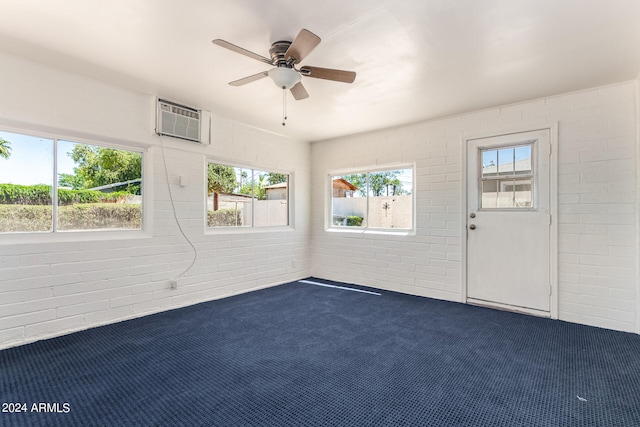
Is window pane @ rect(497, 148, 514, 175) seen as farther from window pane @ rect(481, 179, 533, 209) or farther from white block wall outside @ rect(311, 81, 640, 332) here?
white block wall outside @ rect(311, 81, 640, 332)

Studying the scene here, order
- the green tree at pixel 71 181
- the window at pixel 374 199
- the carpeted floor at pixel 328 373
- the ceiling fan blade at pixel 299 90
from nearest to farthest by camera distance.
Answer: the carpeted floor at pixel 328 373 < the ceiling fan blade at pixel 299 90 < the green tree at pixel 71 181 < the window at pixel 374 199

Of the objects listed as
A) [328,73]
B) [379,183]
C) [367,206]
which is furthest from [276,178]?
[328,73]

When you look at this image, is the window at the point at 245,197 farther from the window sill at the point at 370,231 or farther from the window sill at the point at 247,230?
the window sill at the point at 370,231

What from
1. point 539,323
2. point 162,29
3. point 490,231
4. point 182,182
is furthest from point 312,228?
point 162,29

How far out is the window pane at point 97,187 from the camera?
305cm

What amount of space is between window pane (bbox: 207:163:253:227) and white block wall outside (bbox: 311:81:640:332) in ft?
6.16

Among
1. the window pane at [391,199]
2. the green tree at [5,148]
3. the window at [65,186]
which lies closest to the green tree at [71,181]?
the window at [65,186]

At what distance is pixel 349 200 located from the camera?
5.25 metres

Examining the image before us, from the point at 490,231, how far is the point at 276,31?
324 centimetres

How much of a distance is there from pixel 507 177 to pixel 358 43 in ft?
8.32

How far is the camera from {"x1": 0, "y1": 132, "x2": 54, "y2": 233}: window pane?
2.73 m

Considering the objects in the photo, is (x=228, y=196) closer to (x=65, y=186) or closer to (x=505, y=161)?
(x=65, y=186)

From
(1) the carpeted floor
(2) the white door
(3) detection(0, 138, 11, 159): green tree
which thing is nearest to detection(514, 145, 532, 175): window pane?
(2) the white door

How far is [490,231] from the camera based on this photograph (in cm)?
382
